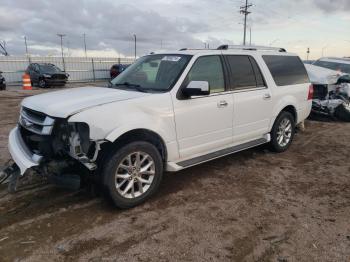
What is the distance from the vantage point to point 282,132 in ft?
19.3

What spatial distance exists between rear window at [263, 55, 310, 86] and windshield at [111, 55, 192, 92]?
1929mm

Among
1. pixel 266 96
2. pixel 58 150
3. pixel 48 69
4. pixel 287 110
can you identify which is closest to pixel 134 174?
pixel 58 150

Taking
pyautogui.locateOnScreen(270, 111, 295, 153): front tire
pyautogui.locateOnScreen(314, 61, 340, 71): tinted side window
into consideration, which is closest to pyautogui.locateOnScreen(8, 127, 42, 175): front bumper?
pyautogui.locateOnScreen(270, 111, 295, 153): front tire

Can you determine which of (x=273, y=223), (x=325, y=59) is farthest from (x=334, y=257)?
(x=325, y=59)

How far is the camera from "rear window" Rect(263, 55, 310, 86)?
551 cm

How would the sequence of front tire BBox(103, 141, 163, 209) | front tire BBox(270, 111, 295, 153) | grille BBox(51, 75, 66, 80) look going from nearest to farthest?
front tire BBox(103, 141, 163, 209) → front tire BBox(270, 111, 295, 153) → grille BBox(51, 75, 66, 80)

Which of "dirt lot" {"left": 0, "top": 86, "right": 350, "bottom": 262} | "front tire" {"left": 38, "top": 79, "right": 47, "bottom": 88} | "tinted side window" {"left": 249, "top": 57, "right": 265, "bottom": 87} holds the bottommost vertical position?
"dirt lot" {"left": 0, "top": 86, "right": 350, "bottom": 262}

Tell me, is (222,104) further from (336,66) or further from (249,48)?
(336,66)

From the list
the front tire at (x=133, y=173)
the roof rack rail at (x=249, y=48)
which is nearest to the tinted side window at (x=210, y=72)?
the roof rack rail at (x=249, y=48)

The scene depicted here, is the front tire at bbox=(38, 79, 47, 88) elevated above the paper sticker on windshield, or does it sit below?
below

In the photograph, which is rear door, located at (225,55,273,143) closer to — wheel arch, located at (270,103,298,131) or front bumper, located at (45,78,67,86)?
wheel arch, located at (270,103,298,131)

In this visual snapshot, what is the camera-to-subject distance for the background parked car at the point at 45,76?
2000 cm

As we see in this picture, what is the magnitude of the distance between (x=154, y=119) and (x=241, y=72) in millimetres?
1889

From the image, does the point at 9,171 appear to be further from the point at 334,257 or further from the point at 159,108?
the point at 334,257
